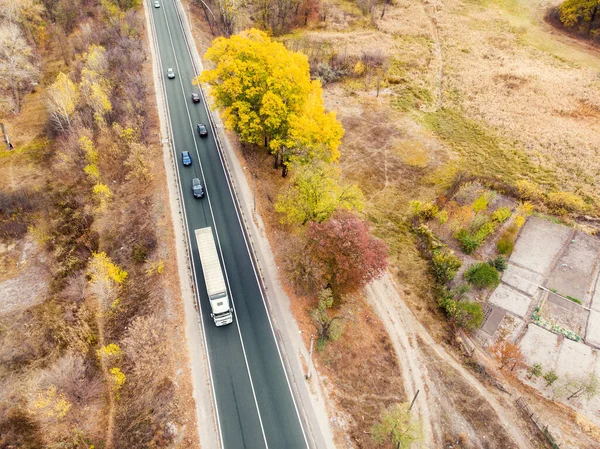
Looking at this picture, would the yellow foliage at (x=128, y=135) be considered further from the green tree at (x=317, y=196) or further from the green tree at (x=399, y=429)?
the green tree at (x=399, y=429)


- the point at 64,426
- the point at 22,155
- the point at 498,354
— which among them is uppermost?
the point at 22,155

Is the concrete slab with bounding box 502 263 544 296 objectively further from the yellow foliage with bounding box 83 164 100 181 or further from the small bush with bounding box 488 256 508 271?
the yellow foliage with bounding box 83 164 100 181

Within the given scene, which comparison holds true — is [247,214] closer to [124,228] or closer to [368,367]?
[124,228]

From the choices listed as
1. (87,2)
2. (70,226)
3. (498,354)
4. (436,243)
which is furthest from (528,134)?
(87,2)

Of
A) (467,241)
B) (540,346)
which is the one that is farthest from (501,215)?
(540,346)

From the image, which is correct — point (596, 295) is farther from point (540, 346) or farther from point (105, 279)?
point (105, 279)
